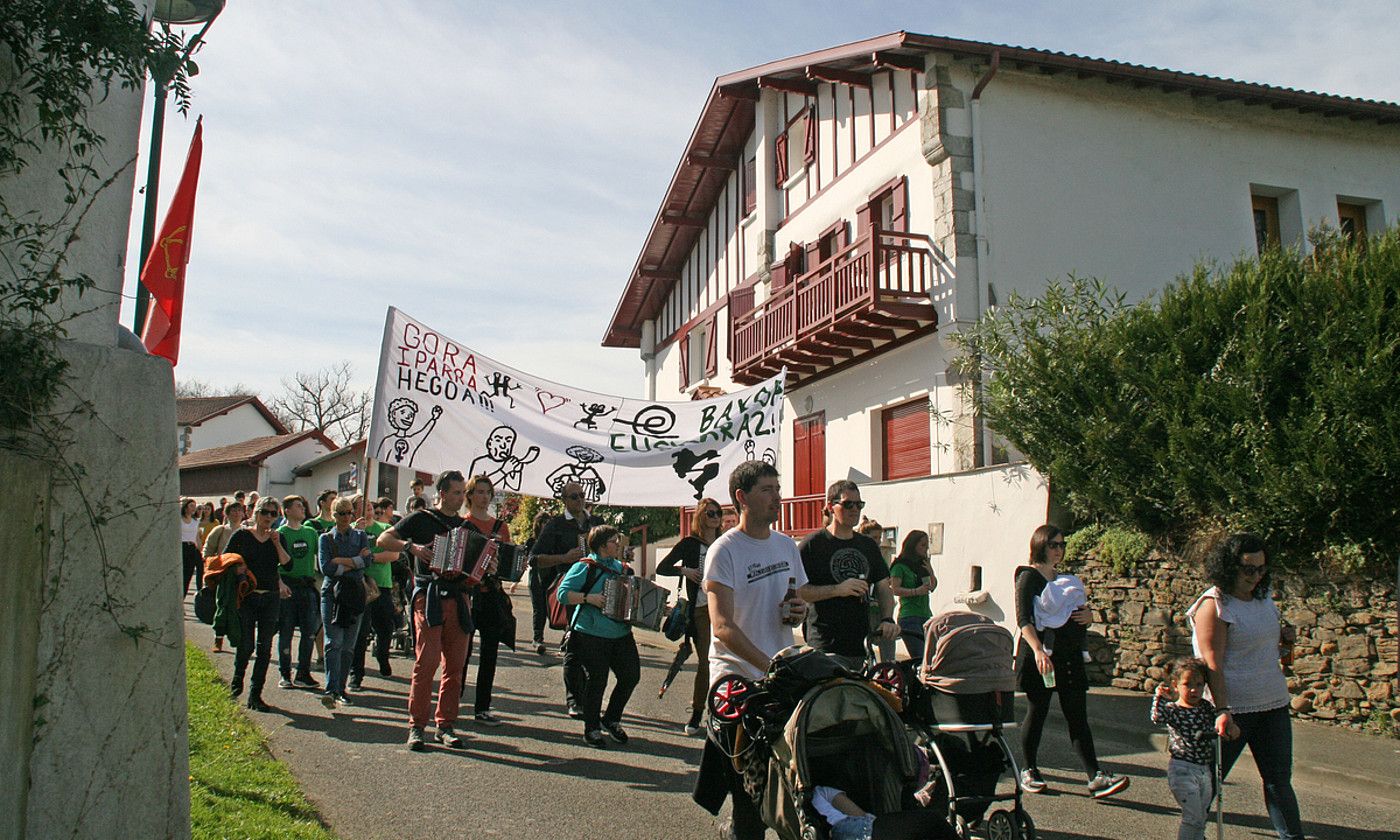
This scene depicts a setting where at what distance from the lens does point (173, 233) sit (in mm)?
9383

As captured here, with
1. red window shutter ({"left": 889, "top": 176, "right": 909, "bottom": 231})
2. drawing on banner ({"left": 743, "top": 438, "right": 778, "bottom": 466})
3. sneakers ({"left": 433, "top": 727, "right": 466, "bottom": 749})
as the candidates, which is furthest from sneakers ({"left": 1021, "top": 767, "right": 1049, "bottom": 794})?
red window shutter ({"left": 889, "top": 176, "right": 909, "bottom": 231})

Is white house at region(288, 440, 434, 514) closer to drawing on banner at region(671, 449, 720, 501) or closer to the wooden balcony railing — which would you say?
the wooden balcony railing

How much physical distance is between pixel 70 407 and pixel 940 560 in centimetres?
1266

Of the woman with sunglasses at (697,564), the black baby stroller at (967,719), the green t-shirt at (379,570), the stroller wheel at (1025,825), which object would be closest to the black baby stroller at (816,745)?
the black baby stroller at (967,719)

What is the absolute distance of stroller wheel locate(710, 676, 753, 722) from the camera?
435 centimetres

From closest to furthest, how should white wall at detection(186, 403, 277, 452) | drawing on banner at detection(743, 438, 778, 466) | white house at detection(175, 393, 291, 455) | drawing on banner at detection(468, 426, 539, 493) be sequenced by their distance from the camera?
1. drawing on banner at detection(468, 426, 539, 493)
2. drawing on banner at detection(743, 438, 778, 466)
3. white house at detection(175, 393, 291, 455)
4. white wall at detection(186, 403, 277, 452)

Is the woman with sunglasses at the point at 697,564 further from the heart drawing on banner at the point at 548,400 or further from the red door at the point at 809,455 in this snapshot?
the red door at the point at 809,455

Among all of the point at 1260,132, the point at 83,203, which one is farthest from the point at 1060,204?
the point at 83,203

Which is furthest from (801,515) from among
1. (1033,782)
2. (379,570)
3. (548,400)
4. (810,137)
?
(1033,782)

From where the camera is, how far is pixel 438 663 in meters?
8.11

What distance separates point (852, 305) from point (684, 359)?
12039 mm

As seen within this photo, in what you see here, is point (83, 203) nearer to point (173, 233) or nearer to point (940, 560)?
point (173, 233)

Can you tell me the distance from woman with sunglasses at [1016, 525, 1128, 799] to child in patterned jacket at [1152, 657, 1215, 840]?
1345 mm

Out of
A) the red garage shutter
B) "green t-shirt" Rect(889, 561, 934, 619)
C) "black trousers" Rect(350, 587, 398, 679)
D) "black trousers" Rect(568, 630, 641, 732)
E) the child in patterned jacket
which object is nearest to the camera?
the child in patterned jacket
